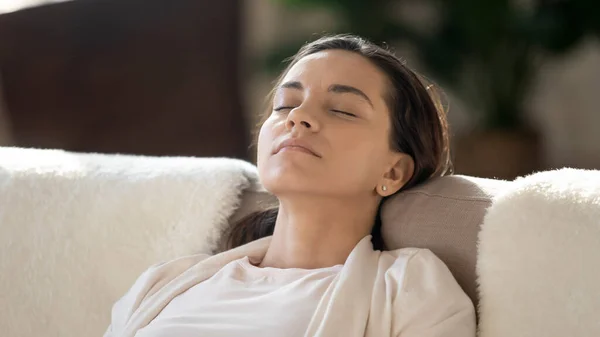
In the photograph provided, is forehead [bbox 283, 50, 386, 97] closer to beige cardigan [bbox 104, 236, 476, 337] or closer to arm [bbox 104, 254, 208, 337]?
beige cardigan [bbox 104, 236, 476, 337]

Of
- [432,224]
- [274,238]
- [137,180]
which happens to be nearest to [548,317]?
[432,224]

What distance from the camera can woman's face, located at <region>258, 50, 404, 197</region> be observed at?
1.18 metres

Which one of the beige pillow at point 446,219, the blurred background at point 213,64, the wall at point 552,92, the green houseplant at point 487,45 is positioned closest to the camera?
the beige pillow at point 446,219

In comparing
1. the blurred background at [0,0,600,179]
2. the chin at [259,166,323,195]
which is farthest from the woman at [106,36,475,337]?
the blurred background at [0,0,600,179]

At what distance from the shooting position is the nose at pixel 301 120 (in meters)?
1.19

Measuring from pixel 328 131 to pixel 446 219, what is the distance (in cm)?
23

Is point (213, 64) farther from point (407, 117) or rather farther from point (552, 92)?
point (407, 117)

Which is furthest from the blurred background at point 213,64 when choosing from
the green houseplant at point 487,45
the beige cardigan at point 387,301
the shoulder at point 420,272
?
the shoulder at point 420,272

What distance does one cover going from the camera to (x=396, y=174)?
4.23ft

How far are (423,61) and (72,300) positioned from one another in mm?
2328

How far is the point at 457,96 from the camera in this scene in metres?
3.48

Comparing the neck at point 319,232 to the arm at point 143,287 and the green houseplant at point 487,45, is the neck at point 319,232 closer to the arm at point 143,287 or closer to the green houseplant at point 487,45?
the arm at point 143,287

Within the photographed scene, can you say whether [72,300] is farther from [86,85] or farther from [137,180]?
[86,85]

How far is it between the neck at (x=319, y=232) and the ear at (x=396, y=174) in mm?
45
